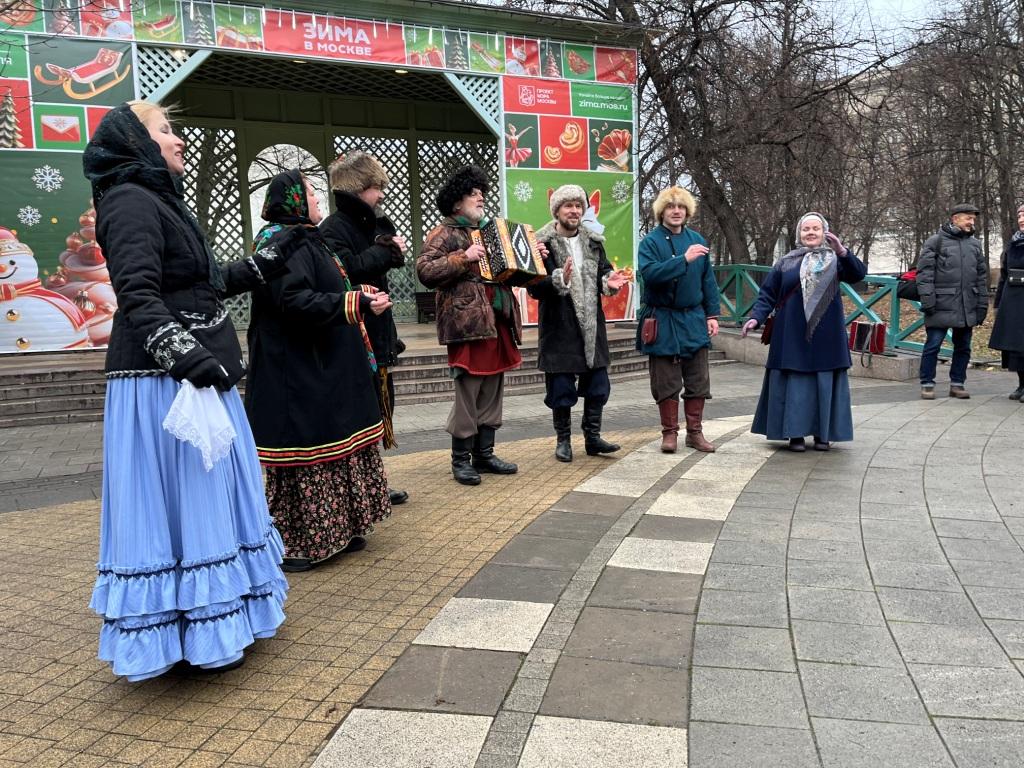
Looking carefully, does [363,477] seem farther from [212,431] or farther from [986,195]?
[986,195]

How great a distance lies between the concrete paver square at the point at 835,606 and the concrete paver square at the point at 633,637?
17.9 inches

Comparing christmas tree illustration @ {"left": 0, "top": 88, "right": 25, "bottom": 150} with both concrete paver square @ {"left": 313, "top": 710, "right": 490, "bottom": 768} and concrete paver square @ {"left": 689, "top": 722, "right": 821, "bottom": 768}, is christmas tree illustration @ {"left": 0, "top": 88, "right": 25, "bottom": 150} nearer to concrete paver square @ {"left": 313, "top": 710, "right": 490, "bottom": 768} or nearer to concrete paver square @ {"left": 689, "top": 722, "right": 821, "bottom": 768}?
concrete paver square @ {"left": 313, "top": 710, "right": 490, "bottom": 768}

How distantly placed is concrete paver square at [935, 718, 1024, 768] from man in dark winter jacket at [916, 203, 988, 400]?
21.2 feet

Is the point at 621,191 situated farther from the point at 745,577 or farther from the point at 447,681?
the point at 447,681

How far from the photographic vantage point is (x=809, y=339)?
5.92 m

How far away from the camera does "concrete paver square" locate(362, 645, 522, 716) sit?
8.45 feet

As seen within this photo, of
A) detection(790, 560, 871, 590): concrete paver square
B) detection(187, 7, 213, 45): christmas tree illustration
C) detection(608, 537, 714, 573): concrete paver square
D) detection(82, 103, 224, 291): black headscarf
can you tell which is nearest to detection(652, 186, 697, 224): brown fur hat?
detection(608, 537, 714, 573): concrete paver square

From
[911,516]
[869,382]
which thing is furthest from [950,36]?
[911,516]

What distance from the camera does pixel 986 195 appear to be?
17.6 m

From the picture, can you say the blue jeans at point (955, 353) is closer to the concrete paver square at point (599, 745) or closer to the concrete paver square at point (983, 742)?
the concrete paver square at point (983, 742)

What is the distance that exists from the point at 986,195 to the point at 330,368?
17661 millimetres

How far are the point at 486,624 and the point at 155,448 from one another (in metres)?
1.30

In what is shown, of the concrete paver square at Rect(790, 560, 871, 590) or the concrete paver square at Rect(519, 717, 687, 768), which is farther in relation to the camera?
the concrete paver square at Rect(790, 560, 871, 590)

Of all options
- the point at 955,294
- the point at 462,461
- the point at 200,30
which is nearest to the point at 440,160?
the point at 200,30
